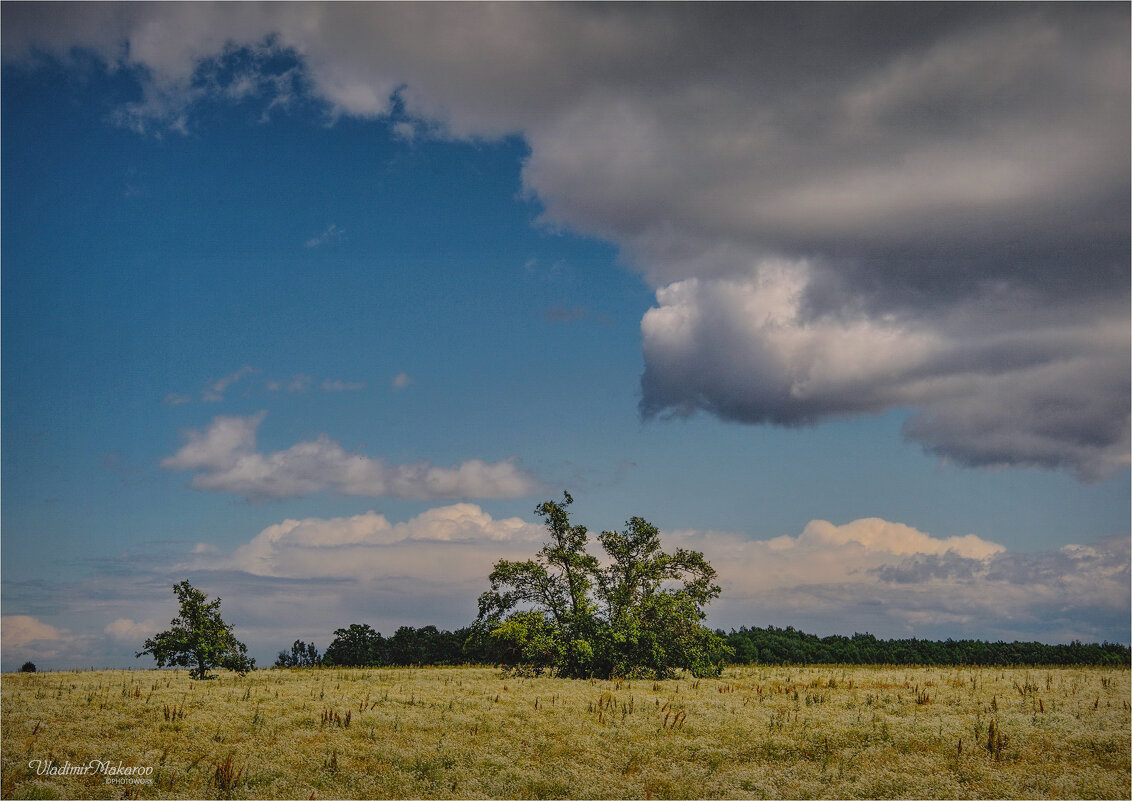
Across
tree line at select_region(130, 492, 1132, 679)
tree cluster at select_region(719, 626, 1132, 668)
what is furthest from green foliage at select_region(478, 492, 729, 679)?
tree cluster at select_region(719, 626, 1132, 668)

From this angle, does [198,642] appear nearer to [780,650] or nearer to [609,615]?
[609,615]

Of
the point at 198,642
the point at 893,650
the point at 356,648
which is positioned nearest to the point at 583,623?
the point at 198,642

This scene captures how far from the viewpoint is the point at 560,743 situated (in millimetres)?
24031

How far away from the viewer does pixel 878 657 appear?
102 meters

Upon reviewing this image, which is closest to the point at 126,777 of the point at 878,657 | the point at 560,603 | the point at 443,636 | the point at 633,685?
the point at 633,685

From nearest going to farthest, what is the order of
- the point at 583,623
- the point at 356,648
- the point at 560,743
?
1. the point at 560,743
2. the point at 583,623
3. the point at 356,648

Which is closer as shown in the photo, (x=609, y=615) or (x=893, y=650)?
(x=609, y=615)

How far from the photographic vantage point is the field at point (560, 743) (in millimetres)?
19797

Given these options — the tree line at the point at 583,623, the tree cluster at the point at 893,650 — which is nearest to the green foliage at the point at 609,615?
the tree line at the point at 583,623

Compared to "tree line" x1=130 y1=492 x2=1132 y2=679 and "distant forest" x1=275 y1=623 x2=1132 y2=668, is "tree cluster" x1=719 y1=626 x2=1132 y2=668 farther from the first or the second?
"tree line" x1=130 y1=492 x2=1132 y2=679

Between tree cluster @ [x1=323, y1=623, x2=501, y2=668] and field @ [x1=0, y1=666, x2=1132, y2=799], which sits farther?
tree cluster @ [x1=323, y1=623, x2=501, y2=668]

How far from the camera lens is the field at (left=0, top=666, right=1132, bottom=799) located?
Answer: 65.0ft

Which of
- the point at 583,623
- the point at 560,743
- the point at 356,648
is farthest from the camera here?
the point at 356,648

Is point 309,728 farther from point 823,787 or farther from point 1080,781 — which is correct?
point 1080,781
